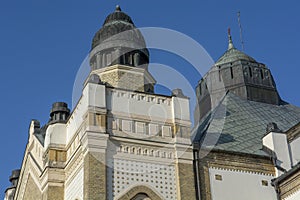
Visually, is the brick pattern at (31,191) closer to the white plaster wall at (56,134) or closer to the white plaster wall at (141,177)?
the white plaster wall at (56,134)

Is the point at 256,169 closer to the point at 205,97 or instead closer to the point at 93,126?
the point at 93,126

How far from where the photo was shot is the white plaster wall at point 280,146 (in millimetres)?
27922

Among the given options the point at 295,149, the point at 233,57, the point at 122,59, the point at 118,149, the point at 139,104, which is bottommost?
the point at 118,149

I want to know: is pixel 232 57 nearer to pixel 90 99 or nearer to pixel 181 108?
pixel 181 108

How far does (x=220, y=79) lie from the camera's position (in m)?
36.9

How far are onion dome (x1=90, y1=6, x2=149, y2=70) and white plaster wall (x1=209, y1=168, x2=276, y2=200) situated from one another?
23.1 feet

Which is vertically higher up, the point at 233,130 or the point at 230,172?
the point at 233,130

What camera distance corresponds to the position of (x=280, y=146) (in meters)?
28.4

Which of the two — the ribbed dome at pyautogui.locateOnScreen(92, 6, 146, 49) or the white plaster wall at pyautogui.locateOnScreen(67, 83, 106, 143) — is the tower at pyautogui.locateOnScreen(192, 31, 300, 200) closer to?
the white plaster wall at pyautogui.locateOnScreen(67, 83, 106, 143)

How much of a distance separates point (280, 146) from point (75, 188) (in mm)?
9305

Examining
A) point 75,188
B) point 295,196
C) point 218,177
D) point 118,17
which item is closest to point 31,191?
point 75,188

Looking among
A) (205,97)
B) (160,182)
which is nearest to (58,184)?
(160,182)

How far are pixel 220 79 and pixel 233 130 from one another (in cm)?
761

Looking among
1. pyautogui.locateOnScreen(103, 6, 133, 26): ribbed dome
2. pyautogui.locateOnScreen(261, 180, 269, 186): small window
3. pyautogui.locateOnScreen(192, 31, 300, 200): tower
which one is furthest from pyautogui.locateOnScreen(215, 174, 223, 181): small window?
pyautogui.locateOnScreen(103, 6, 133, 26): ribbed dome
